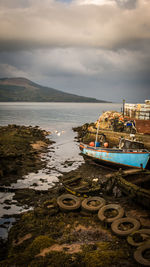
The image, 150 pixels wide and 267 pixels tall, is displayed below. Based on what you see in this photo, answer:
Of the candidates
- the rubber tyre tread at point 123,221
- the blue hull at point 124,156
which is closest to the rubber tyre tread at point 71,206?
the rubber tyre tread at point 123,221

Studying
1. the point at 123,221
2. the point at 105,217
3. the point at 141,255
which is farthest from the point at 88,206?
the point at 141,255

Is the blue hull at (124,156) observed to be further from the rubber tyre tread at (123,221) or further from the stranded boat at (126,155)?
the rubber tyre tread at (123,221)

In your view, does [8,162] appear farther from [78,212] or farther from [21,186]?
[78,212]

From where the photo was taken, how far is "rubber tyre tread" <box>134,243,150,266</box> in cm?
626

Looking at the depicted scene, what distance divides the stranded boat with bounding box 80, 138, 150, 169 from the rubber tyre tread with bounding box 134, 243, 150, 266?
1012cm

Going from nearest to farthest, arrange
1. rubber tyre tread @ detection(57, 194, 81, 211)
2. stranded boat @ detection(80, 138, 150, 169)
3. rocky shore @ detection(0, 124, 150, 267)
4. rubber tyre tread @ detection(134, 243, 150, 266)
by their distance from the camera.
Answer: rubber tyre tread @ detection(134, 243, 150, 266) < rocky shore @ detection(0, 124, 150, 267) < rubber tyre tread @ detection(57, 194, 81, 211) < stranded boat @ detection(80, 138, 150, 169)

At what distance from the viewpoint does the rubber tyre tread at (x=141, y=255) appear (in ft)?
20.6

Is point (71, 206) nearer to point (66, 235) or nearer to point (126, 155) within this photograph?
point (66, 235)

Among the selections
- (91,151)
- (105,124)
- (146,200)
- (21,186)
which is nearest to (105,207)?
(146,200)

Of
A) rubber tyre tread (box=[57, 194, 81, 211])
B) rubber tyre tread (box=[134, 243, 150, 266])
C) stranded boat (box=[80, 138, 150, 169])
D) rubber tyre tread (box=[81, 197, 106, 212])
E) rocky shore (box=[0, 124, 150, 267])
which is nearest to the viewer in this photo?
rubber tyre tread (box=[134, 243, 150, 266])

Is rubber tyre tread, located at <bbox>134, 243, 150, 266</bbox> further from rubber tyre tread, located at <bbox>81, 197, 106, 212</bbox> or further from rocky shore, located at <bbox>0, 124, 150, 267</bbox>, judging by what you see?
rubber tyre tread, located at <bbox>81, 197, 106, 212</bbox>

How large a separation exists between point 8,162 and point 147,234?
53.3 ft

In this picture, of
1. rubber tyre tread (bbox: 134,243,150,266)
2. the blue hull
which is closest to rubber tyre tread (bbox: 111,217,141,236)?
rubber tyre tread (bbox: 134,243,150,266)

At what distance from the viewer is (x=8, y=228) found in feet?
30.5
